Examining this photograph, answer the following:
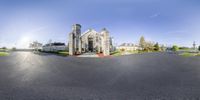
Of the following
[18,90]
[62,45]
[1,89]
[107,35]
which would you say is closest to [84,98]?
[18,90]

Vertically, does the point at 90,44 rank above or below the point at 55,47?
above

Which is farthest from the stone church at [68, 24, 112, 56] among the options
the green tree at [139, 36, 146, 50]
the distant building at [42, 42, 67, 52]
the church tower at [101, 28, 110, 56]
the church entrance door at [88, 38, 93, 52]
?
the green tree at [139, 36, 146, 50]

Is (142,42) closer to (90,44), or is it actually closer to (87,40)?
(90,44)

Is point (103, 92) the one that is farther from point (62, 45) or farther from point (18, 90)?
point (62, 45)

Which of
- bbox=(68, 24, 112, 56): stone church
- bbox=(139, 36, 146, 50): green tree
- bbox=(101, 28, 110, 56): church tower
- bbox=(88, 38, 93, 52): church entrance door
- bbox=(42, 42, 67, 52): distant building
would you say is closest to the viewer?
bbox=(101, 28, 110, 56): church tower

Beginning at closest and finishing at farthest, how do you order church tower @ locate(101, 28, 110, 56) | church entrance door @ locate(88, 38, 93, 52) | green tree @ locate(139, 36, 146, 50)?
church tower @ locate(101, 28, 110, 56), church entrance door @ locate(88, 38, 93, 52), green tree @ locate(139, 36, 146, 50)

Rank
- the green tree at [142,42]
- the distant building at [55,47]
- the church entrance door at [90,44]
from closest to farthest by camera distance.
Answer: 1. the church entrance door at [90,44]
2. the distant building at [55,47]
3. the green tree at [142,42]

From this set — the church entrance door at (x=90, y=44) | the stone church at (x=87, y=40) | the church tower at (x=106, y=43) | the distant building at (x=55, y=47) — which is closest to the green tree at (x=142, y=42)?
the distant building at (x=55, y=47)

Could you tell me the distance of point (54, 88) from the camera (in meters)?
13.7

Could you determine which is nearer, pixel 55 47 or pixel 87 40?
pixel 87 40

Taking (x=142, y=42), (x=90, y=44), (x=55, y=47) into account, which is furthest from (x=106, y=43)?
(x=142, y=42)

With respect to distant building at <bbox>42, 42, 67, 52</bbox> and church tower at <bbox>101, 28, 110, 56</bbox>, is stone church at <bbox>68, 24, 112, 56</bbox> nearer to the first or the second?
church tower at <bbox>101, 28, 110, 56</bbox>

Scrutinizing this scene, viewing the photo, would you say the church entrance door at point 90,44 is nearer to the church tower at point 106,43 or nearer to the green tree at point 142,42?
the church tower at point 106,43

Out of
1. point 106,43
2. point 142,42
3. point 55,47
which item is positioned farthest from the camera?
point 142,42
